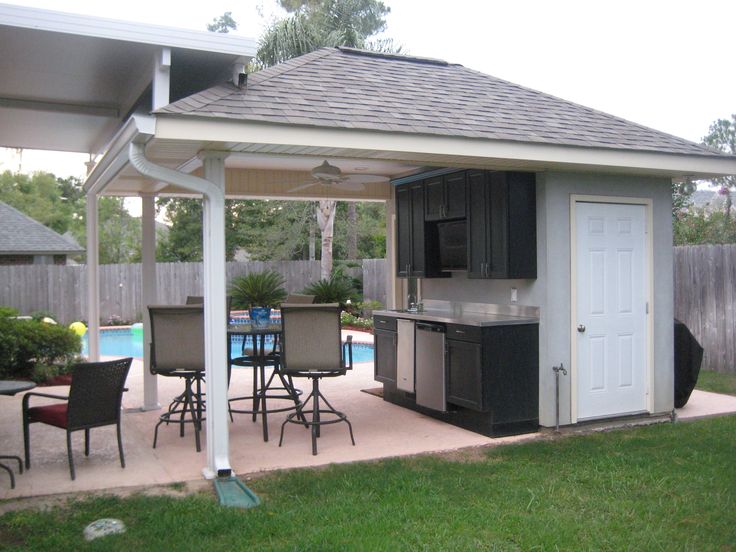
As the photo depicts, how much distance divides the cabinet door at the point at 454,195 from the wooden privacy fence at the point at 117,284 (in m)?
10.4

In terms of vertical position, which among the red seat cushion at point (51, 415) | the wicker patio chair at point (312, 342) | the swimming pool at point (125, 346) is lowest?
the swimming pool at point (125, 346)

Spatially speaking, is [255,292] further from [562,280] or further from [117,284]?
[562,280]

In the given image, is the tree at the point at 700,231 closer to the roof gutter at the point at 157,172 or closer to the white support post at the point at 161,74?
the white support post at the point at 161,74

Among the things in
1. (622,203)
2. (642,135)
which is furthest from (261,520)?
(642,135)

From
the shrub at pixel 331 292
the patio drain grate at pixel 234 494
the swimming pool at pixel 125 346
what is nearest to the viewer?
the patio drain grate at pixel 234 494

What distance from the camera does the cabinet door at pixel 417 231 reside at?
7.91 meters

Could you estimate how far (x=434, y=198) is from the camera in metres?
7.64

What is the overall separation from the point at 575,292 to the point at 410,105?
2210 mm

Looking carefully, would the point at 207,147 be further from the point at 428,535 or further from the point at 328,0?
the point at 328,0

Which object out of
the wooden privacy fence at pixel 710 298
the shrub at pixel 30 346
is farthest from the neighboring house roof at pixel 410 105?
the shrub at pixel 30 346

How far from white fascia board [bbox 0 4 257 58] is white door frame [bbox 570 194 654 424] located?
10.5 ft

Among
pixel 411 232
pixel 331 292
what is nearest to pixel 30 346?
pixel 411 232

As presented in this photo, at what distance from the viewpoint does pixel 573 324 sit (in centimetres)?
670

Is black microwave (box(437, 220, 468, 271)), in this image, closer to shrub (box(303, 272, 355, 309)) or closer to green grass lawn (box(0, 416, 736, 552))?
green grass lawn (box(0, 416, 736, 552))
